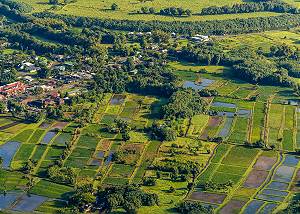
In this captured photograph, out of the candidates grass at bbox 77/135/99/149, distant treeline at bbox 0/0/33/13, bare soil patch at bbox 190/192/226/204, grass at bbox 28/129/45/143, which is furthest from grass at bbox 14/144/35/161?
distant treeline at bbox 0/0/33/13

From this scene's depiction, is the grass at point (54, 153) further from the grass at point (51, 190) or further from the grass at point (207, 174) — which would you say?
the grass at point (207, 174)

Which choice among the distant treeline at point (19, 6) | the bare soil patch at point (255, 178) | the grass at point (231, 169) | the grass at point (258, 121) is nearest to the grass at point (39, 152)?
the grass at point (231, 169)

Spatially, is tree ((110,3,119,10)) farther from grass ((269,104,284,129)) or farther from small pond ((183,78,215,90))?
grass ((269,104,284,129))

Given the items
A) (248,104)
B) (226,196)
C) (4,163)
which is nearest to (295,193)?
(226,196)

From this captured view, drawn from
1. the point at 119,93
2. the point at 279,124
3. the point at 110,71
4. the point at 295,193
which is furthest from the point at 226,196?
the point at 110,71

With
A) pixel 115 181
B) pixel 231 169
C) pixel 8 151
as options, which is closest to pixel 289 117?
pixel 231 169

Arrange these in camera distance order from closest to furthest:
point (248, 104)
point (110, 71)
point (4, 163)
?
point (4, 163)
point (248, 104)
point (110, 71)

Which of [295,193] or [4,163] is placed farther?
[4,163]

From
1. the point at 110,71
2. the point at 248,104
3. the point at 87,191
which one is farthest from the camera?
the point at 110,71

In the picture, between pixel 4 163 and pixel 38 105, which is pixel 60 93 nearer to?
pixel 38 105
